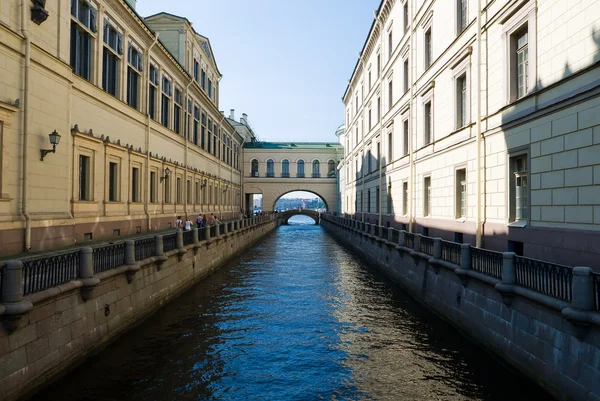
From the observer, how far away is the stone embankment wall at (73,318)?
7.21m

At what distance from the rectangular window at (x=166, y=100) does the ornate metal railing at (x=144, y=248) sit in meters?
14.3

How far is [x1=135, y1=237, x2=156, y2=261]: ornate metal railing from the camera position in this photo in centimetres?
1325

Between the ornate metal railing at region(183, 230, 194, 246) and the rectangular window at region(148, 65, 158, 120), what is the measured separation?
871 cm

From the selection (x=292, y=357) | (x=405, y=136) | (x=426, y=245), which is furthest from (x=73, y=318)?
(x=405, y=136)

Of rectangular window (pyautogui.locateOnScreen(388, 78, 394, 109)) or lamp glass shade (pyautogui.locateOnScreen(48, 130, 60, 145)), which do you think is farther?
rectangular window (pyautogui.locateOnScreen(388, 78, 394, 109))

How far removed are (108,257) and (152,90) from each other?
55.3ft

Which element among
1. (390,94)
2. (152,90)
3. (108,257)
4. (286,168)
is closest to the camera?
(108,257)

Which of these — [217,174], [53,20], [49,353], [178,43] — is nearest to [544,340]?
[49,353]

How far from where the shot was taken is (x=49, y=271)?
27.9ft

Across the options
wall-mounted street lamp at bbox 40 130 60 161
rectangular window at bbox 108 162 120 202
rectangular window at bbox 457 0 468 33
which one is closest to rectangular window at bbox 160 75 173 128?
rectangular window at bbox 108 162 120 202

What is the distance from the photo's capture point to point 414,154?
2341 cm

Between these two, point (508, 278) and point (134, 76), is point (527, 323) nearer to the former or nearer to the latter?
point (508, 278)

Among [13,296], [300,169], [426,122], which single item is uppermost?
[300,169]

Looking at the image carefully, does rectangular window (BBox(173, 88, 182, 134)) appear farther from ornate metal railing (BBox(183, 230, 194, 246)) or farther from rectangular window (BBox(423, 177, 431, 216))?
rectangular window (BBox(423, 177, 431, 216))
